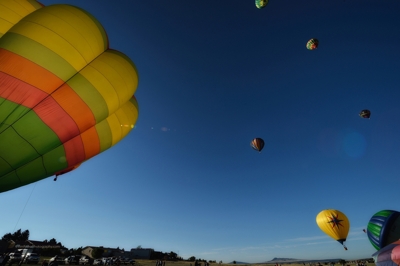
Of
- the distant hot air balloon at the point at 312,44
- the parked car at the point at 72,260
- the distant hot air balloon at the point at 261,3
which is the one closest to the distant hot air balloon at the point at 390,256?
the distant hot air balloon at the point at 312,44

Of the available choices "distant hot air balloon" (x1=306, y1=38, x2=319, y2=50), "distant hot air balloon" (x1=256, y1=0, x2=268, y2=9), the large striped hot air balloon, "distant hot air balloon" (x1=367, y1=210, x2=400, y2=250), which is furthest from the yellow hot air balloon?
the large striped hot air balloon

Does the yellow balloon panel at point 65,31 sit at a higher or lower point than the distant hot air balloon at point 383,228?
higher

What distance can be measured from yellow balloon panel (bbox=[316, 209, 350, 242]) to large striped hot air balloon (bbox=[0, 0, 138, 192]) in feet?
105

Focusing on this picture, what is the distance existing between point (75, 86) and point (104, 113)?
146cm

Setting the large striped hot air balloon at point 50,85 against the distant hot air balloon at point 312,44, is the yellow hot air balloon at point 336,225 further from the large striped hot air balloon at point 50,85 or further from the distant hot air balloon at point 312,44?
the large striped hot air balloon at point 50,85

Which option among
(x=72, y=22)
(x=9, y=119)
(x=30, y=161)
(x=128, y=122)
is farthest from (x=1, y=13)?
(x=128, y=122)

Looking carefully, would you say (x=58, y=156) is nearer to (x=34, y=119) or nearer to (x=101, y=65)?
(x=34, y=119)

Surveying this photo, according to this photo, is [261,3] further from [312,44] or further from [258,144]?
[258,144]

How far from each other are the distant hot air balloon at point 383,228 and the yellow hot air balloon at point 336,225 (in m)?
6.30

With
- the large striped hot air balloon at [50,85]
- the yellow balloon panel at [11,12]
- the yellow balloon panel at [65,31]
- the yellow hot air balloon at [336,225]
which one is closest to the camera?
the large striped hot air balloon at [50,85]

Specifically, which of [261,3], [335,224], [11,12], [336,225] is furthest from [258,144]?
[11,12]

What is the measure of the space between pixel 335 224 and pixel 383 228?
9.38m

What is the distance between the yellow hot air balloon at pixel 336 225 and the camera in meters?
27.9

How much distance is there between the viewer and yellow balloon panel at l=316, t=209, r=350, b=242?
27.9 meters
